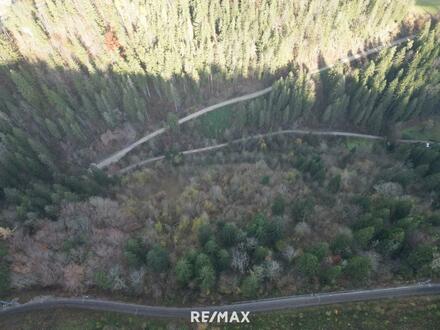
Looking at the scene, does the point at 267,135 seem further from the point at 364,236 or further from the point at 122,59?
the point at 122,59

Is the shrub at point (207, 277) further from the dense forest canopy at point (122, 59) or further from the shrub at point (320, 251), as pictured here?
the dense forest canopy at point (122, 59)

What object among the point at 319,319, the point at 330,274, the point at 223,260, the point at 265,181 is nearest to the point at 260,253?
the point at 223,260

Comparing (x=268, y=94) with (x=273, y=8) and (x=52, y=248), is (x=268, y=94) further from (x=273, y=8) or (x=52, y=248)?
(x=52, y=248)

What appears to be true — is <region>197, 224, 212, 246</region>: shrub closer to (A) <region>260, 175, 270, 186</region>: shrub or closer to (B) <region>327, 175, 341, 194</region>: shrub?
(A) <region>260, 175, 270, 186</region>: shrub

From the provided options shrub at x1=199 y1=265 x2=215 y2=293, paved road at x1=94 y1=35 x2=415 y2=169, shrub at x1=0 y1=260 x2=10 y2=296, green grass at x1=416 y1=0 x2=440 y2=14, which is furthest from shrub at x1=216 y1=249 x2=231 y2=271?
green grass at x1=416 y1=0 x2=440 y2=14

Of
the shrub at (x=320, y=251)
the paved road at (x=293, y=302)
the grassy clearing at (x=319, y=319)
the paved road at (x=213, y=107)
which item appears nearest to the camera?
the grassy clearing at (x=319, y=319)

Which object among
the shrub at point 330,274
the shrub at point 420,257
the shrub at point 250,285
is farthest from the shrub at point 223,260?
the shrub at point 420,257
